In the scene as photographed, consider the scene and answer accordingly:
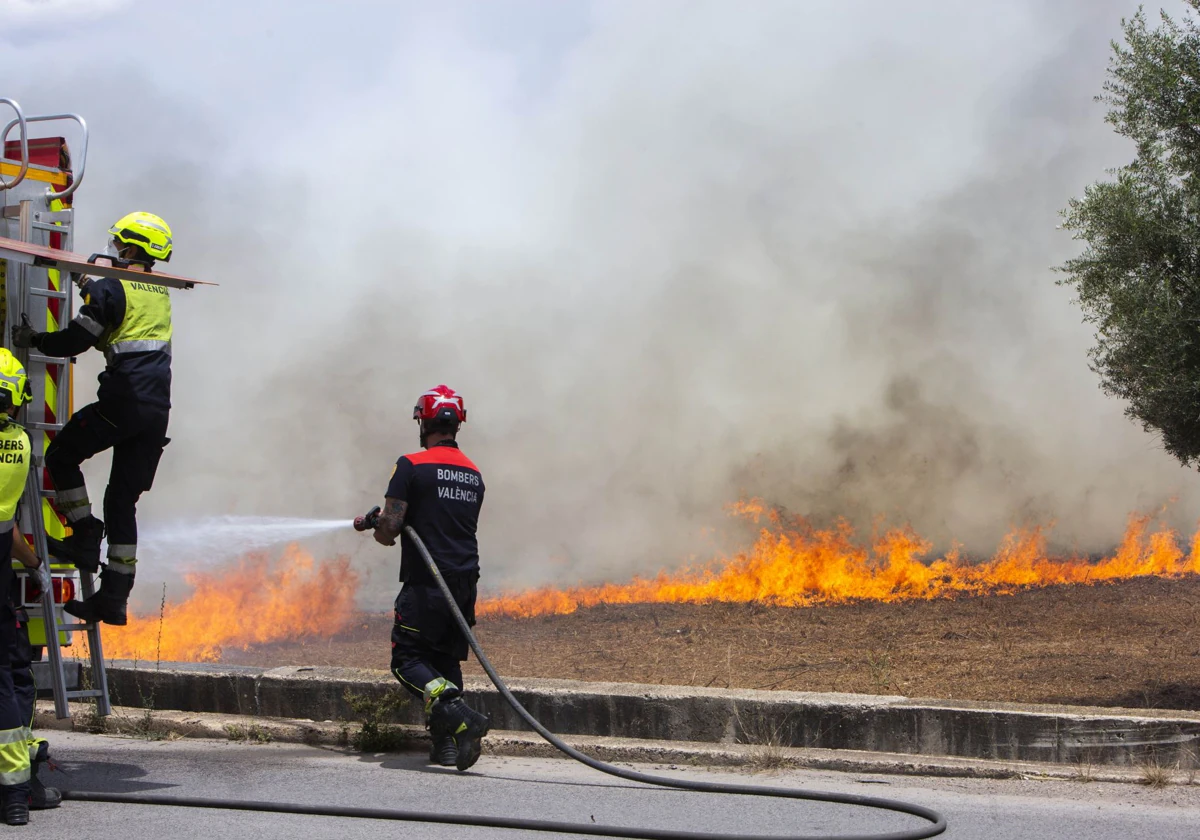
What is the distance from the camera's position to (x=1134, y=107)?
256 inches

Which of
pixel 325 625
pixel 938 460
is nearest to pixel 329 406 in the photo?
pixel 325 625

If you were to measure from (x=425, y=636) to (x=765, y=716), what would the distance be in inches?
65.5

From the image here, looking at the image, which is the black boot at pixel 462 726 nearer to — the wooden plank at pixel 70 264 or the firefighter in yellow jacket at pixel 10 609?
the firefighter in yellow jacket at pixel 10 609

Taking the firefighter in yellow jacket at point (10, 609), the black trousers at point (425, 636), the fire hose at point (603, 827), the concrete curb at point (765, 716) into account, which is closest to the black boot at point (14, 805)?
the firefighter in yellow jacket at point (10, 609)

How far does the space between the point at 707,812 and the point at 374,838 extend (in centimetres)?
129

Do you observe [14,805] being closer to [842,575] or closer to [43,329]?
[43,329]

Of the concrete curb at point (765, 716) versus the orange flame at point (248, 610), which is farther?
the orange flame at point (248, 610)

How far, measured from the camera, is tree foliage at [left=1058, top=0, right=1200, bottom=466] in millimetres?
6172

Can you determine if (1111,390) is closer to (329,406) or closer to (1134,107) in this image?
(1134,107)

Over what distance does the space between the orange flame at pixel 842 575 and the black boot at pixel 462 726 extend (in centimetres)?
527

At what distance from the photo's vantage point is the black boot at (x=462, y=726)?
17.1 ft

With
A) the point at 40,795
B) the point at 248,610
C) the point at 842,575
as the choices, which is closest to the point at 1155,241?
the point at 842,575

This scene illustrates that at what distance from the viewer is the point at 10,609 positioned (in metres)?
4.47

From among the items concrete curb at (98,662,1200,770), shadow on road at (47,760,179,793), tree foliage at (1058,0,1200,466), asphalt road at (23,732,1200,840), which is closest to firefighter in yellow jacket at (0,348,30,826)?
asphalt road at (23,732,1200,840)
